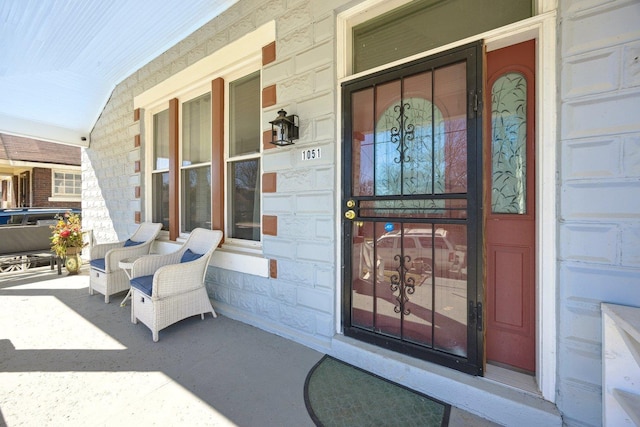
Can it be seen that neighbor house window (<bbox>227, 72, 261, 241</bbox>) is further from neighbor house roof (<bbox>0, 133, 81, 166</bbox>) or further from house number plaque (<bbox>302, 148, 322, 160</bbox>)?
neighbor house roof (<bbox>0, 133, 81, 166</bbox>)

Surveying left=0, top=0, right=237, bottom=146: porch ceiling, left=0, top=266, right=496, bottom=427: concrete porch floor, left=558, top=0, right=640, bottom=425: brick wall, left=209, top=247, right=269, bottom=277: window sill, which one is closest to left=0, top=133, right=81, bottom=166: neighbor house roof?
left=0, top=0, right=237, bottom=146: porch ceiling

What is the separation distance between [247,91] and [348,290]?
2.48 metres

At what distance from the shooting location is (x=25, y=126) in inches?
207

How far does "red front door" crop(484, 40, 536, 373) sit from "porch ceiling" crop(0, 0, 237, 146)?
2833 mm

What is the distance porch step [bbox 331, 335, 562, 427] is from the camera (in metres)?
1.47

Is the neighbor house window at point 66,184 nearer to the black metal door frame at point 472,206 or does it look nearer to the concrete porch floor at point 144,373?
the concrete porch floor at point 144,373

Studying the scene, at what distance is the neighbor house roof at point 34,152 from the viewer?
9.83m

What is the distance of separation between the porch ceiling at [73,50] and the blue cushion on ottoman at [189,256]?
8.87ft

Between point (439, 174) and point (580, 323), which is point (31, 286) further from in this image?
point (580, 323)

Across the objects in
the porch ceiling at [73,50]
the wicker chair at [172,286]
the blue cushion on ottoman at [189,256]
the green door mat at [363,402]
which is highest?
the porch ceiling at [73,50]

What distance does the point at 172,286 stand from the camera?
8.46ft

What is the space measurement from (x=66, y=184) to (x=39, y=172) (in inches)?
41.8

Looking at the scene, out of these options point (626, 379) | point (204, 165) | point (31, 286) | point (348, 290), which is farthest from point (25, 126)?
point (626, 379)

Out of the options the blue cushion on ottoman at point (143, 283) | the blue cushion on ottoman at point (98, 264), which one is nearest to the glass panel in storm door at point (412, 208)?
the blue cushion on ottoman at point (143, 283)
